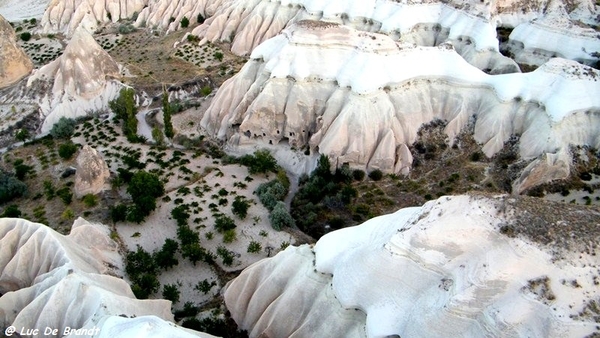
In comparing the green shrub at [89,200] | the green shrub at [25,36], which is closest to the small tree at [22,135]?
the green shrub at [89,200]

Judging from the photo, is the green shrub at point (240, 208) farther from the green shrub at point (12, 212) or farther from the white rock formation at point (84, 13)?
the white rock formation at point (84, 13)

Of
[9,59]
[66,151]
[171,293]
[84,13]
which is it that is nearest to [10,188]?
[66,151]

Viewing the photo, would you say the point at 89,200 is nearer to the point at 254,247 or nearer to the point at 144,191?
the point at 144,191

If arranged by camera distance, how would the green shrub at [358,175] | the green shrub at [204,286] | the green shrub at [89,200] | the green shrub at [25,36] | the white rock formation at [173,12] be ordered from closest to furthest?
the green shrub at [204,286]
the green shrub at [89,200]
the green shrub at [358,175]
the green shrub at [25,36]
the white rock formation at [173,12]

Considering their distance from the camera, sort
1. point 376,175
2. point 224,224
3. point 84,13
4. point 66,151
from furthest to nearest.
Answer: point 84,13 < point 66,151 < point 376,175 < point 224,224

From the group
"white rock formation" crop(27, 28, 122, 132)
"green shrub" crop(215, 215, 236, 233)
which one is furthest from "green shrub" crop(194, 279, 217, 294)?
"white rock formation" crop(27, 28, 122, 132)

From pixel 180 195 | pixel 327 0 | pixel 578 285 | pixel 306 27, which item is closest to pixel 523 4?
pixel 327 0
